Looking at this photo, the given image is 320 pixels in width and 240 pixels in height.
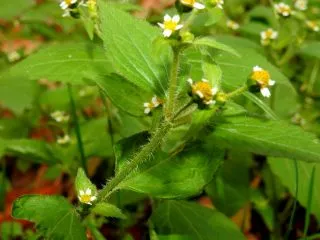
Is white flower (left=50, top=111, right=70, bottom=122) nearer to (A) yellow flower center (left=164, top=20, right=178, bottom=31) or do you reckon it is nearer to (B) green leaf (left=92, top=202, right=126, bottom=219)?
(B) green leaf (left=92, top=202, right=126, bottom=219)

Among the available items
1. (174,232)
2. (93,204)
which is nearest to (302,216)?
(174,232)

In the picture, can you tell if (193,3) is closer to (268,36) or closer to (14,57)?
(268,36)

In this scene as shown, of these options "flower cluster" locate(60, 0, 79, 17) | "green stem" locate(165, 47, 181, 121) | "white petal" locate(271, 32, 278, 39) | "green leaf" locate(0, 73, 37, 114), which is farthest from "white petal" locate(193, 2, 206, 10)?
"green leaf" locate(0, 73, 37, 114)

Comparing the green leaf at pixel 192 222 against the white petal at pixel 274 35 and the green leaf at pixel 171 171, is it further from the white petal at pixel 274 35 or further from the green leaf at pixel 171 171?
the white petal at pixel 274 35

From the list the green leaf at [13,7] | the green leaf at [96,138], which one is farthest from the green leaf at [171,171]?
the green leaf at [13,7]

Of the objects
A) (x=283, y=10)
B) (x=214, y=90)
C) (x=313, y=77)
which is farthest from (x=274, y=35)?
(x=214, y=90)

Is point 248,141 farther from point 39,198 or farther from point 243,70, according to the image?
point 39,198
